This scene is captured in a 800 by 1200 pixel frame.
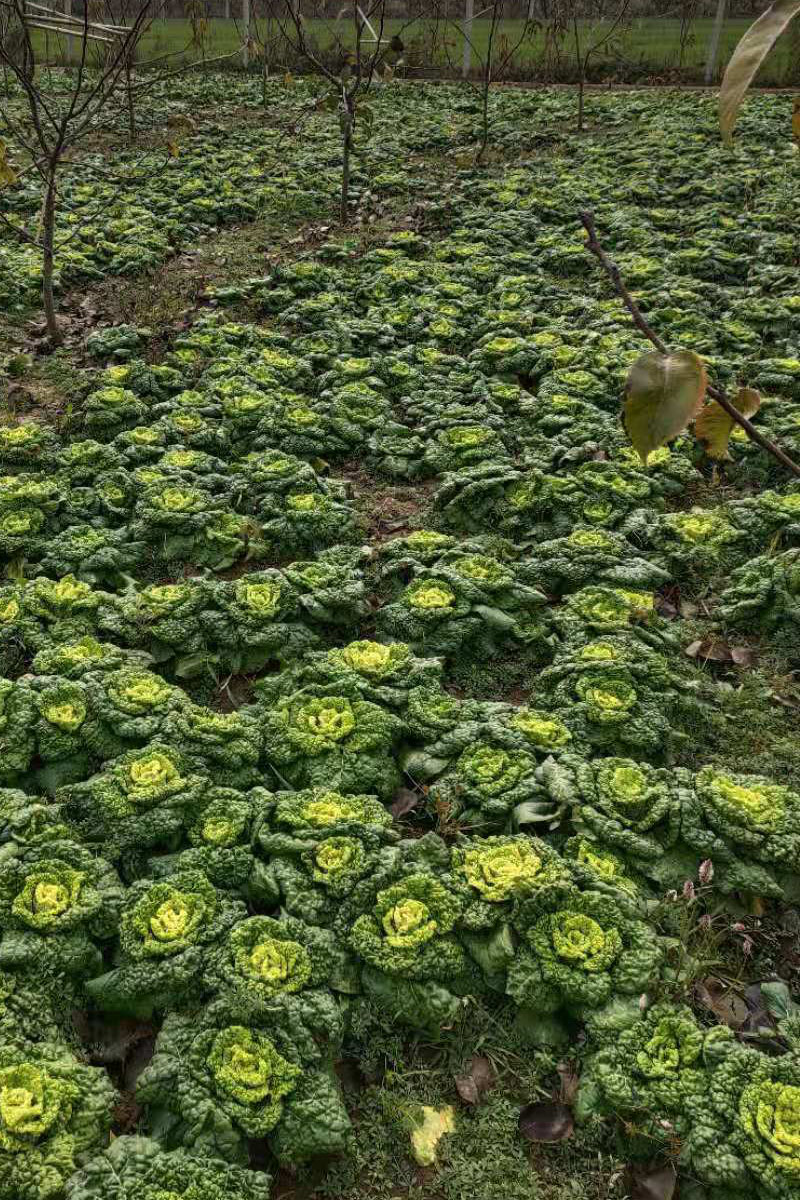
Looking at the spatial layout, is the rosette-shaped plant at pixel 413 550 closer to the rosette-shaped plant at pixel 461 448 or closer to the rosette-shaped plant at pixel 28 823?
the rosette-shaped plant at pixel 461 448

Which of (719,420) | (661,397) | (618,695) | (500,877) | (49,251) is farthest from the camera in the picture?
(49,251)

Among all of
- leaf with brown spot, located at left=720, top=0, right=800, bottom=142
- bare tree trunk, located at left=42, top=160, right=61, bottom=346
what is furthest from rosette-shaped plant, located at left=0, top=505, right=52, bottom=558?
leaf with brown spot, located at left=720, top=0, right=800, bottom=142

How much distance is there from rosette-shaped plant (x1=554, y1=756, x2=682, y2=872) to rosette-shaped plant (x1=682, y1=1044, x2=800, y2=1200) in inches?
28.1

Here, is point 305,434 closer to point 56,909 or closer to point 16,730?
point 16,730

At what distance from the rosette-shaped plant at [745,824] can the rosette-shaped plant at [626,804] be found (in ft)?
0.25

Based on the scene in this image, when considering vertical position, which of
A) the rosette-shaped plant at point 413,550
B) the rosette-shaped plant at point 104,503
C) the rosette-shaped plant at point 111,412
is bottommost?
the rosette-shaped plant at point 413,550

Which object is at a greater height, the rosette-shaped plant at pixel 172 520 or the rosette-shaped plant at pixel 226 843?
the rosette-shaped plant at pixel 172 520

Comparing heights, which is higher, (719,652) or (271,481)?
(271,481)

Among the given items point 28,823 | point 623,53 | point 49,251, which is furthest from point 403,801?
point 623,53

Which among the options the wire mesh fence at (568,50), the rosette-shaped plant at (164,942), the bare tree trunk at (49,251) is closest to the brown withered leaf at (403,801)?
the rosette-shaped plant at (164,942)

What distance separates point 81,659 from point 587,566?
2.40 meters

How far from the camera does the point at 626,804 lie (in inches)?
114

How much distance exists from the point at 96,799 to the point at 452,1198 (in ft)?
5.34

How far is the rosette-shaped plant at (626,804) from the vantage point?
2814mm
